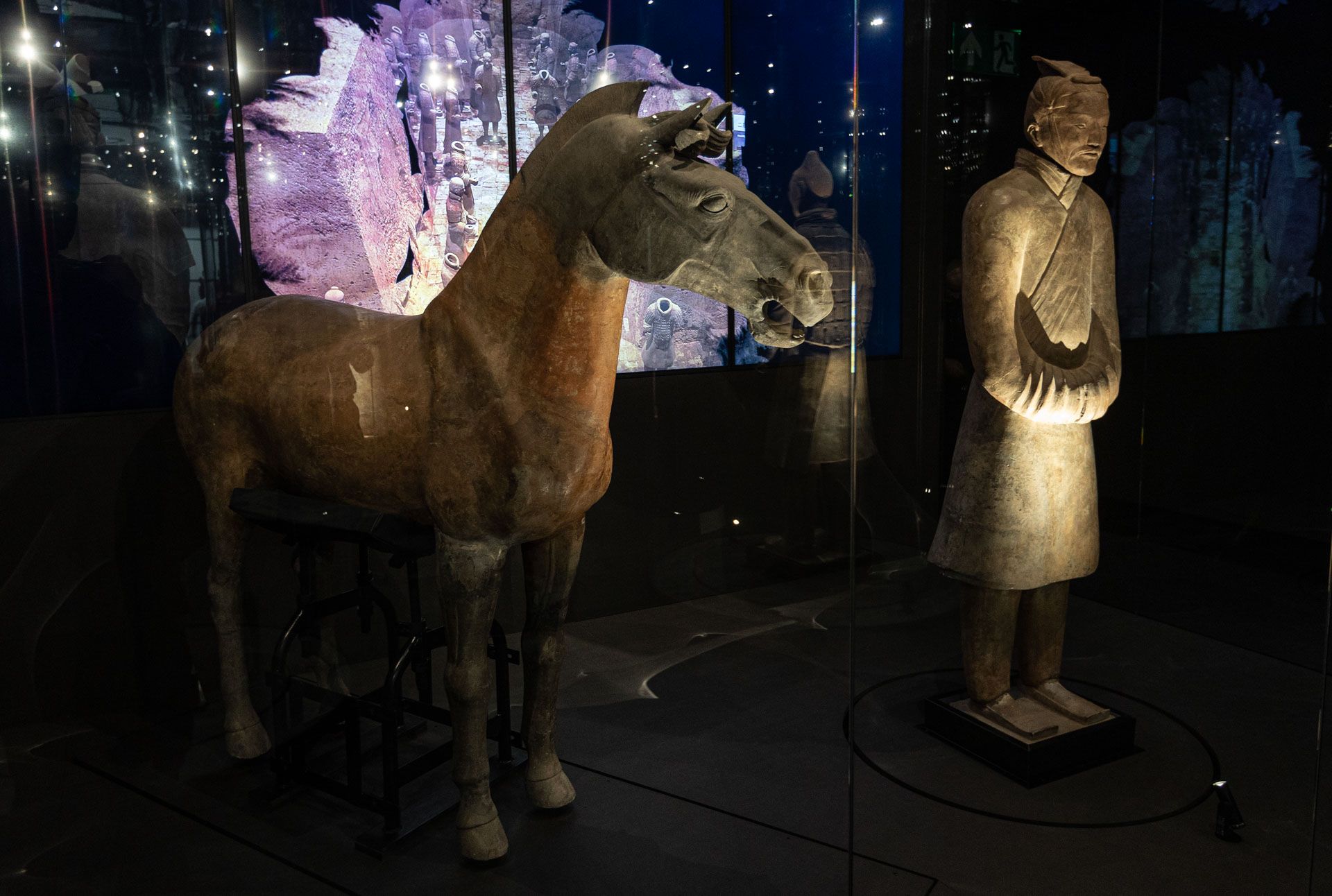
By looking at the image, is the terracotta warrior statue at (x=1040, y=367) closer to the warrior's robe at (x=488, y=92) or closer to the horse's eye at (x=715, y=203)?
the horse's eye at (x=715, y=203)

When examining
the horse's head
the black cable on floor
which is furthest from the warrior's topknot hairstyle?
the black cable on floor

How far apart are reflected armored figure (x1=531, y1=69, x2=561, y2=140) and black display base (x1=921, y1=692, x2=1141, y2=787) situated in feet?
6.72

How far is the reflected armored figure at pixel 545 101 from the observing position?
2230 millimetres

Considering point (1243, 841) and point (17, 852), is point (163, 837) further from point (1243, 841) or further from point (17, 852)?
point (1243, 841)

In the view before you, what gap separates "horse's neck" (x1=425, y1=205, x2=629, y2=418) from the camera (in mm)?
2158

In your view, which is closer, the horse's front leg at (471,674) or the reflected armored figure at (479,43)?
the reflected armored figure at (479,43)

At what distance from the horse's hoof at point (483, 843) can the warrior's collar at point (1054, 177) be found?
7.07 ft

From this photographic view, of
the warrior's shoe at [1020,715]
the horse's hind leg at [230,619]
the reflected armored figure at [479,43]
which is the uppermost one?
the reflected armored figure at [479,43]

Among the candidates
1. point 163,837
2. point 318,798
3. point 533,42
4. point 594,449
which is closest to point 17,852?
point 163,837

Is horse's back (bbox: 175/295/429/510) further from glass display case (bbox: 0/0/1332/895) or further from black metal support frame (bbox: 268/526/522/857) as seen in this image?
black metal support frame (bbox: 268/526/522/857)

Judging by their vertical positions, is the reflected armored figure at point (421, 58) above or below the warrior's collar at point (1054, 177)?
above

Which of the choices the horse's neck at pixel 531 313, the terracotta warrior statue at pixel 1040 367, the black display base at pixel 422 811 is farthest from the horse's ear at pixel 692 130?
the black display base at pixel 422 811

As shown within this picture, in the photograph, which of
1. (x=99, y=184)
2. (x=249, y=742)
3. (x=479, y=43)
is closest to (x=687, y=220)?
(x=479, y=43)

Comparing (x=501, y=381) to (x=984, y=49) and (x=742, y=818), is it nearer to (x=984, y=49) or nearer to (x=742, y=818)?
(x=742, y=818)
